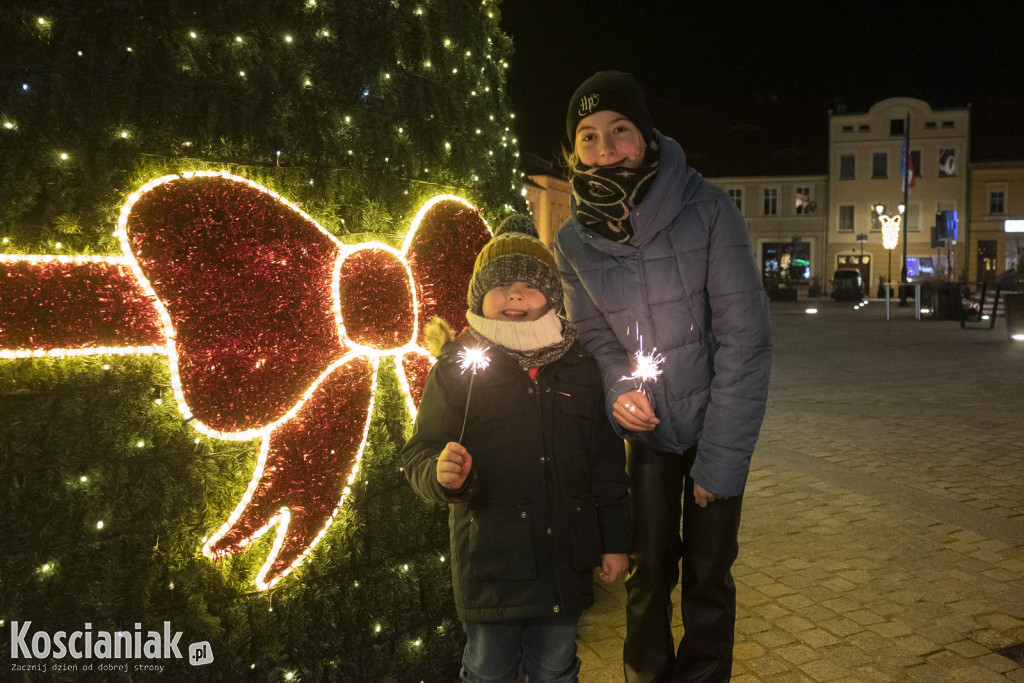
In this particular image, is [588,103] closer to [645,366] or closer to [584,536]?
[645,366]

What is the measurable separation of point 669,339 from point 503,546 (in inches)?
36.4

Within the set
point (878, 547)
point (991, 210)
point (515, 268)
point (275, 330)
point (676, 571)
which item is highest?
point (991, 210)

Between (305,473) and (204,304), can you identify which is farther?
(305,473)

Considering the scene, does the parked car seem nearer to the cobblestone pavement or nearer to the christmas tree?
the cobblestone pavement

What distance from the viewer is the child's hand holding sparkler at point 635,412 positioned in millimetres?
2439

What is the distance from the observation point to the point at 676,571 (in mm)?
2939

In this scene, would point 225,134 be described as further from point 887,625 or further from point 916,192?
point 916,192

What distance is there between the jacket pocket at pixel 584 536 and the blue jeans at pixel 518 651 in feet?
0.75

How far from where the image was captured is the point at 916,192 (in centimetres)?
4675

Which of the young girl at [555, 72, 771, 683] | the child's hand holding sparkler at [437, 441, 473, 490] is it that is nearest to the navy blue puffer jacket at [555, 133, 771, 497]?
the young girl at [555, 72, 771, 683]

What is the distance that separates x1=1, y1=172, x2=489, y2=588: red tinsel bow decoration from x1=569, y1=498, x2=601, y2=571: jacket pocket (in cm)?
94

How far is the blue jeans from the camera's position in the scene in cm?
254

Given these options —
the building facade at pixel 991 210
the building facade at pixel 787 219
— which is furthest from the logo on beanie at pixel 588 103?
the building facade at pixel 991 210

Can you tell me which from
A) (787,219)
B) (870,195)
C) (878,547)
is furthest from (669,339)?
(870,195)
